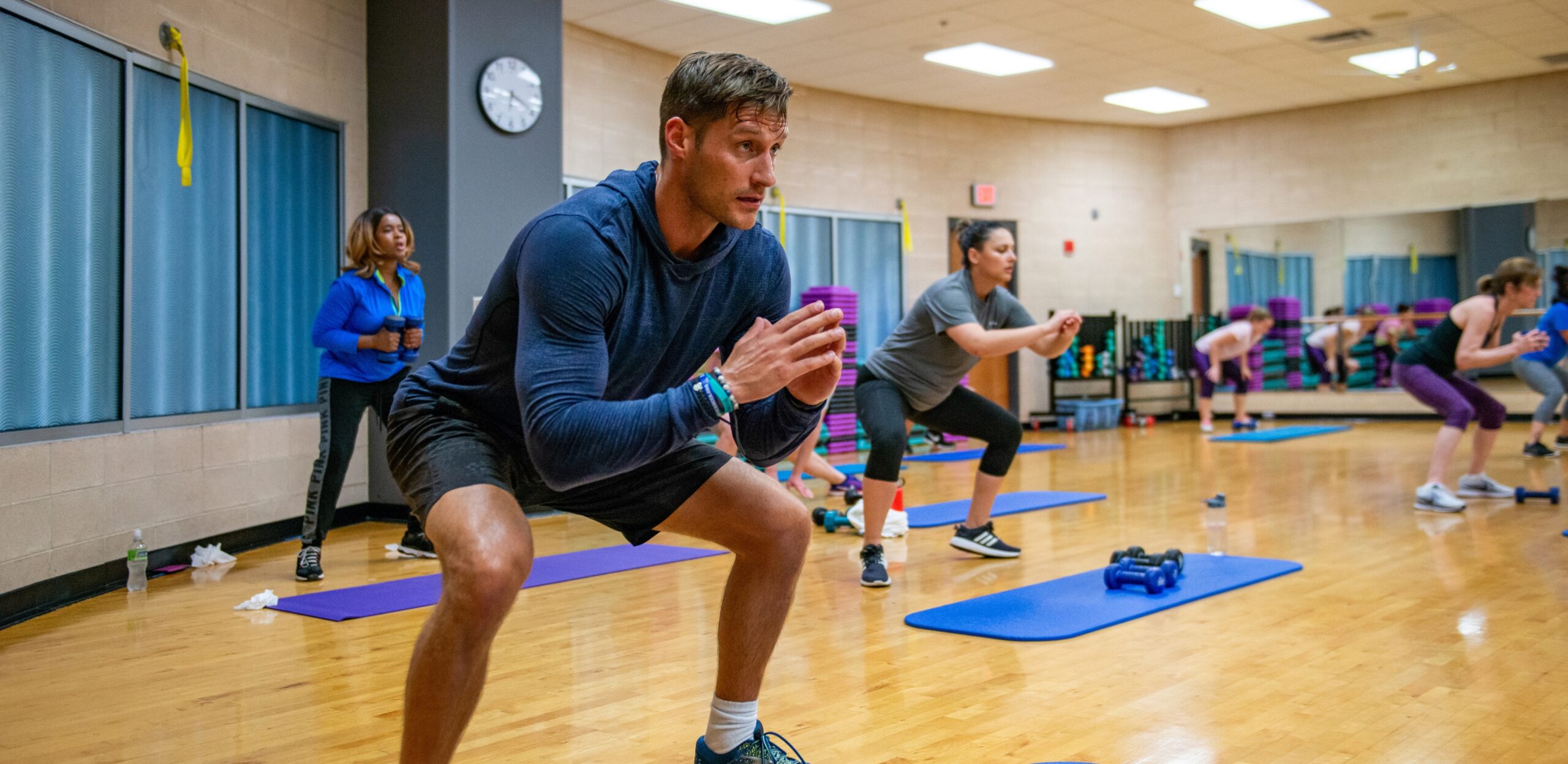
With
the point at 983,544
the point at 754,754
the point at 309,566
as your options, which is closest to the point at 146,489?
the point at 309,566

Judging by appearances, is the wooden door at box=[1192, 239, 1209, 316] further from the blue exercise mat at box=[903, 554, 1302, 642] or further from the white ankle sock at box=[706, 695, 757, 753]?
the white ankle sock at box=[706, 695, 757, 753]

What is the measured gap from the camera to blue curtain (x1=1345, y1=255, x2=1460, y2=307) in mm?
11664

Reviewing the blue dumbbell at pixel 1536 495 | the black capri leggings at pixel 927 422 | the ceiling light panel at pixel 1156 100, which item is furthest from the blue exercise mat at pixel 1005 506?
the ceiling light panel at pixel 1156 100

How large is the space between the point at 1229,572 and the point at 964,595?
1.01 meters

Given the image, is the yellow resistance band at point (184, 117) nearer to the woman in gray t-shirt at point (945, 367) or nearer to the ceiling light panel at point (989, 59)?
the woman in gray t-shirt at point (945, 367)

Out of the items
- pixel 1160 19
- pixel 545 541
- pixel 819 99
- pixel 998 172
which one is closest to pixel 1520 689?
pixel 545 541

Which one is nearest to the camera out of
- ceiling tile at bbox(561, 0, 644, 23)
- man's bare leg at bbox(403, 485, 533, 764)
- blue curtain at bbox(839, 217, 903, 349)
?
man's bare leg at bbox(403, 485, 533, 764)

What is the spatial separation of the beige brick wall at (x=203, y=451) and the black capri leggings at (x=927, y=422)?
2736 mm

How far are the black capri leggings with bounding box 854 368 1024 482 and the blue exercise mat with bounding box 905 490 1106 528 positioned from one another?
1.06m

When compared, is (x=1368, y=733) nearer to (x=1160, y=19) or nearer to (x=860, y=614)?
(x=860, y=614)

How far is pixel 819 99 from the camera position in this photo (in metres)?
10.3

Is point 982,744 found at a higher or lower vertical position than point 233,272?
lower

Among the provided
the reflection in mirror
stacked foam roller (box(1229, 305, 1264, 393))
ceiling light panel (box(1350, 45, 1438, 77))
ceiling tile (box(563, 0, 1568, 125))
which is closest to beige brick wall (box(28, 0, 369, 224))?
ceiling tile (box(563, 0, 1568, 125))

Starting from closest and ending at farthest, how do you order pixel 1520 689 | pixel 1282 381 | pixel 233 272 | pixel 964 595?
1. pixel 1520 689
2. pixel 964 595
3. pixel 233 272
4. pixel 1282 381
